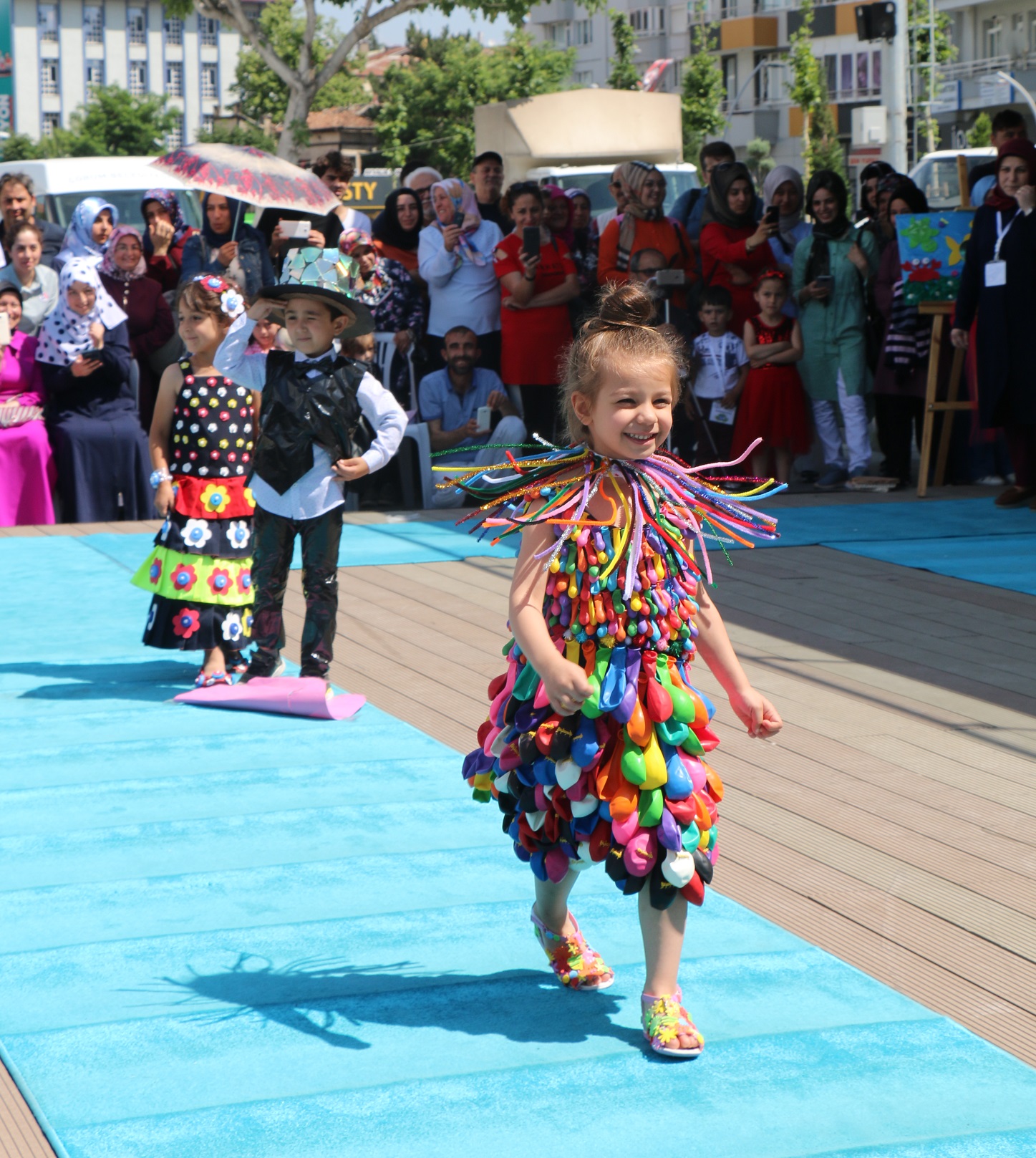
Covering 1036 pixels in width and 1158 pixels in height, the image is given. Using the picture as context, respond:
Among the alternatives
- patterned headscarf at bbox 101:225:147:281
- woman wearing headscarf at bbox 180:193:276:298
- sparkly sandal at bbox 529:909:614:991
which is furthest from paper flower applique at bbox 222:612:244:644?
patterned headscarf at bbox 101:225:147:281

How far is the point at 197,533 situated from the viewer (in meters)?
6.24

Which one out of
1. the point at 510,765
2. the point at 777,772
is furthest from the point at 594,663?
the point at 777,772

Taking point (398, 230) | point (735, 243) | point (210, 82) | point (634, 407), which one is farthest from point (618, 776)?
point (210, 82)

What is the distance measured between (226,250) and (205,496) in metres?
4.32

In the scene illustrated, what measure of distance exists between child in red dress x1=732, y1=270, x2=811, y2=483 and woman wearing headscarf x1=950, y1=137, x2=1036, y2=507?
1.22 meters

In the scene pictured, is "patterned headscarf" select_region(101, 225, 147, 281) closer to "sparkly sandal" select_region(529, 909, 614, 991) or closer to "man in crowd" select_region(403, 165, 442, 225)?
"man in crowd" select_region(403, 165, 442, 225)

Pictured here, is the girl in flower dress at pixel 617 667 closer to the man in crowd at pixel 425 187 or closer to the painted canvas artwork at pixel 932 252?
the painted canvas artwork at pixel 932 252

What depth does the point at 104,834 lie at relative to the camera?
4480 mm

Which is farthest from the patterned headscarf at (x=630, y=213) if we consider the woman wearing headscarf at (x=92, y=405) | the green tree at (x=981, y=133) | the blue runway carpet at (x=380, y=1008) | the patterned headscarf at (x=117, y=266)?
A: the green tree at (x=981, y=133)

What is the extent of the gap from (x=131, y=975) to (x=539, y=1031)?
2.94 feet

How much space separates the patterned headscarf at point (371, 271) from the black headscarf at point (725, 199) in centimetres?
227

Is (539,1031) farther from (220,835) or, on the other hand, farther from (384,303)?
(384,303)

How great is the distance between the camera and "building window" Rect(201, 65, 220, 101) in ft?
344

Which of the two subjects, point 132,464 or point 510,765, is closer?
point 510,765
